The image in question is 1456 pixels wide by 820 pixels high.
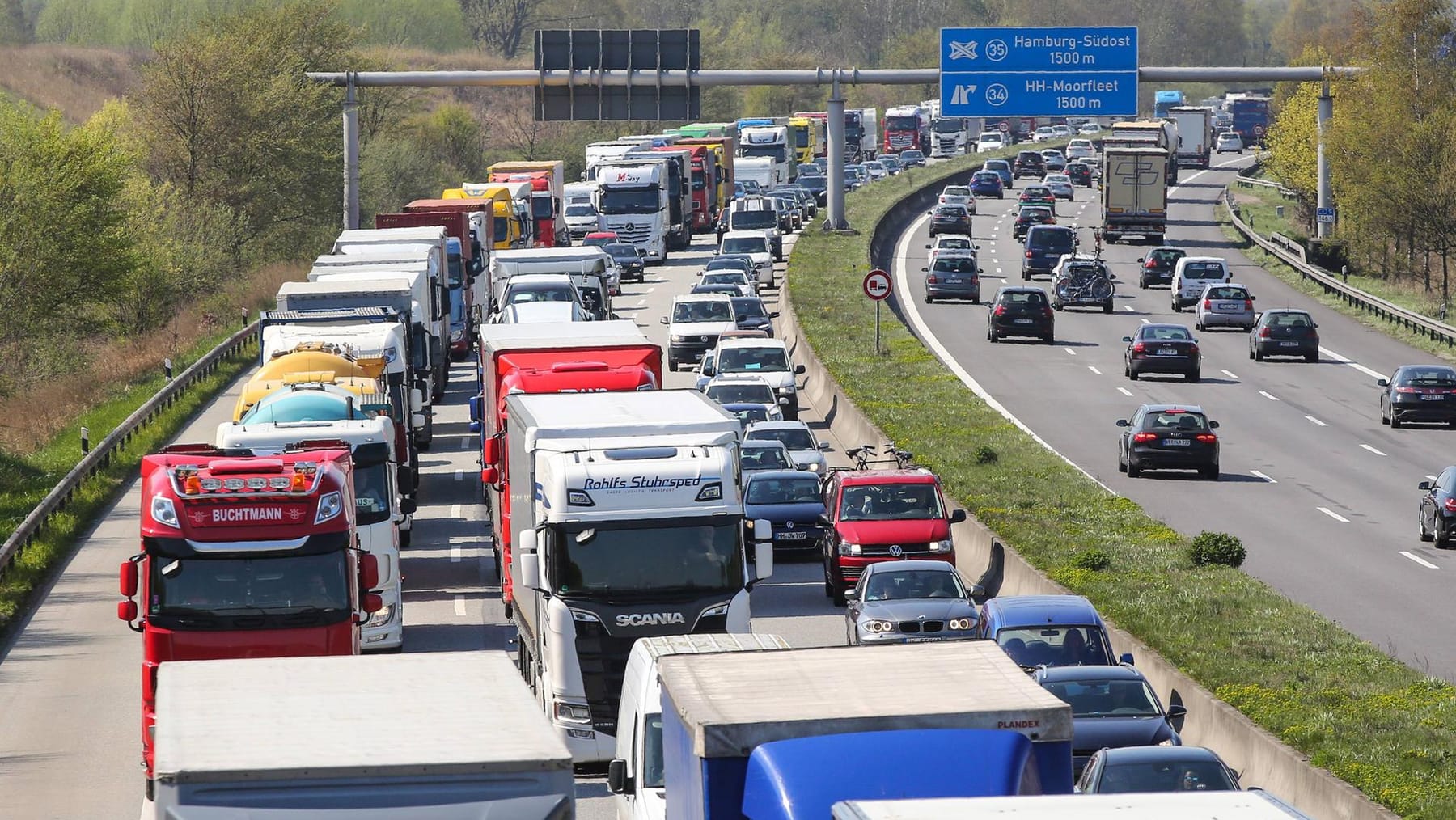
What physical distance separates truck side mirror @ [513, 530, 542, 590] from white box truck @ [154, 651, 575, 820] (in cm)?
628

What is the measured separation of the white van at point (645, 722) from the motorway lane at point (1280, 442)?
1112 cm

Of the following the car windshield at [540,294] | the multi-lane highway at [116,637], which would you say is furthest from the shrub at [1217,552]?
the car windshield at [540,294]

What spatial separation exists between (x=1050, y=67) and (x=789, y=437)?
3042cm

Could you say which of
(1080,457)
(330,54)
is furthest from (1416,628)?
(330,54)

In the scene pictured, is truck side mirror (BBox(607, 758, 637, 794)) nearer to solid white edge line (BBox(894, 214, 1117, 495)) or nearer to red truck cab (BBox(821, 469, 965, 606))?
red truck cab (BBox(821, 469, 965, 606))

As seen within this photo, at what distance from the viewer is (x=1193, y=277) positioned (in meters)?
65.1

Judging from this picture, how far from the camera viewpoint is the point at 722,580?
1820cm

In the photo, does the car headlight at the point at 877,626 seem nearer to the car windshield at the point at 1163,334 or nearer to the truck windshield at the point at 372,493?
the truck windshield at the point at 372,493

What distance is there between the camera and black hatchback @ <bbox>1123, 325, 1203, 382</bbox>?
161 ft

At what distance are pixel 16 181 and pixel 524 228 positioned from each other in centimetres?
1952

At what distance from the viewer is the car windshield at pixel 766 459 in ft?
103

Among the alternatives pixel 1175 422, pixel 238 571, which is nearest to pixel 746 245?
pixel 1175 422

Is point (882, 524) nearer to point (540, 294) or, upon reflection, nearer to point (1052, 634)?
point (1052, 634)

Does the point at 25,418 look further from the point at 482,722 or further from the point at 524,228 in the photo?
the point at 482,722
